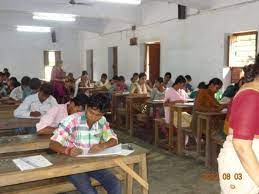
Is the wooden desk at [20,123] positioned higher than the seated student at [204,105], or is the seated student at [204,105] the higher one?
the seated student at [204,105]

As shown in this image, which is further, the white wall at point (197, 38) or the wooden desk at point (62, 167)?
the white wall at point (197, 38)

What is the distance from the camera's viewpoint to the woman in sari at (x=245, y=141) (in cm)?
147

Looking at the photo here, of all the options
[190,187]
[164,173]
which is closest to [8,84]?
[164,173]

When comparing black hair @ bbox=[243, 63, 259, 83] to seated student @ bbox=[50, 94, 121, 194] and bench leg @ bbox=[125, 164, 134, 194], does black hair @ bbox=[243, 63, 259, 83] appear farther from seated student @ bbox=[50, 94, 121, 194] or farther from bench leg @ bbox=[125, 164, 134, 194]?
bench leg @ bbox=[125, 164, 134, 194]

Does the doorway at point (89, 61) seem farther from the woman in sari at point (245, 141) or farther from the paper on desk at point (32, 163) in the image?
the woman in sari at point (245, 141)

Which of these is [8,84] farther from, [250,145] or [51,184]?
[250,145]

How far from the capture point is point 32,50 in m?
14.1

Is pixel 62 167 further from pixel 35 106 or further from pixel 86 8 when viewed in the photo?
pixel 86 8

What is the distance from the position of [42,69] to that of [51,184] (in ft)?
38.6

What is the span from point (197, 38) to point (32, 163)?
5984mm

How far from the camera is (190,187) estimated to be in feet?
12.5

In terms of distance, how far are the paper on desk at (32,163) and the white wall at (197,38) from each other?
16.1ft

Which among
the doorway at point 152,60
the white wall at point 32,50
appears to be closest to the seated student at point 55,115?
the doorway at point 152,60

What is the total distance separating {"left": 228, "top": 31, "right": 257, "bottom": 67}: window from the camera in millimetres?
6340
